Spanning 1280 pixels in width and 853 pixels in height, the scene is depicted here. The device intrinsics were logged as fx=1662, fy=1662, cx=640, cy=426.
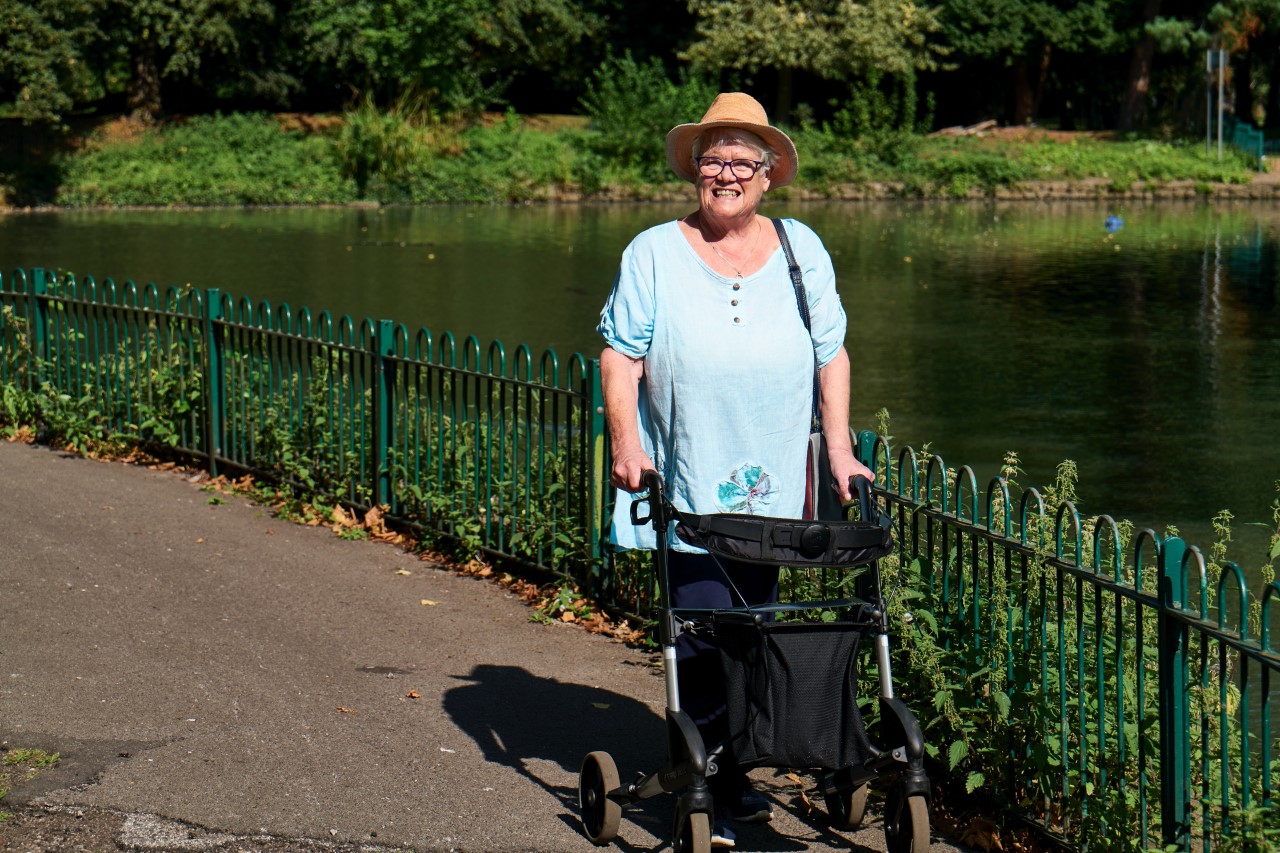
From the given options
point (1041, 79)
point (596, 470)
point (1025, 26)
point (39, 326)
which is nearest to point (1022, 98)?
point (1041, 79)

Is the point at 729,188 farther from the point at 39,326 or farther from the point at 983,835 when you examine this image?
the point at 39,326

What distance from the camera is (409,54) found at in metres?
43.8

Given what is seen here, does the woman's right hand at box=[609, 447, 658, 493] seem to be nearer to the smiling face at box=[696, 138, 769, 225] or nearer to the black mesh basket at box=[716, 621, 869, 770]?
the black mesh basket at box=[716, 621, 869, 770]

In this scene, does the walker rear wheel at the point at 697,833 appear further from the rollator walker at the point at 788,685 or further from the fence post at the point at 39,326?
the fence post at the point at 39,326

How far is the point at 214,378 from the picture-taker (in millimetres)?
9453

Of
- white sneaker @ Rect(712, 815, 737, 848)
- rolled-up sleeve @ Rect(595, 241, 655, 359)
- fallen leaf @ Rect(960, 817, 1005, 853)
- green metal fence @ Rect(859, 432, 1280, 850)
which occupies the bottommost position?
fallen leaf @ Rect(960, 817, 1005, 853)

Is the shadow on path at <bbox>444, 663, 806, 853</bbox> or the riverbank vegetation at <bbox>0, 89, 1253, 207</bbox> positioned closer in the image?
the shadow on path at <bbox>444, 663, 806, 853</bbox>

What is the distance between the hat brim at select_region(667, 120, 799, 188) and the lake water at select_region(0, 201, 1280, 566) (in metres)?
5.22

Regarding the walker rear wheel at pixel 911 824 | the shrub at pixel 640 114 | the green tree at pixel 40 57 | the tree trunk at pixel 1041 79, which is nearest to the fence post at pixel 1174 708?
the walker rear wheel at pixel 911 824

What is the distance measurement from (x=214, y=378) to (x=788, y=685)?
613 centimetres

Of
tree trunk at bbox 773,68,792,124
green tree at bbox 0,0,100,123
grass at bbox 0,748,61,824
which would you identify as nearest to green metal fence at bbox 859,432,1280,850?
grass at bbox 0,748,61,824

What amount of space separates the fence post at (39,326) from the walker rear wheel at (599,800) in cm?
694

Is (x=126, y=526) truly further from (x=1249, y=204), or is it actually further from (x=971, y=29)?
(x=971, y=29)

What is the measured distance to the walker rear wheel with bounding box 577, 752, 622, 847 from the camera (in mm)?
4477
